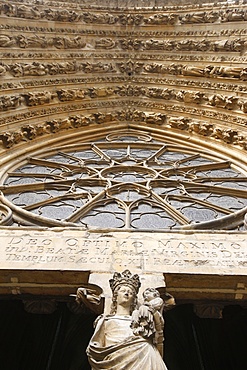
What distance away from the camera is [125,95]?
1154 cm

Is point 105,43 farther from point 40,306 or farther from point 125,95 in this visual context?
point 40,306

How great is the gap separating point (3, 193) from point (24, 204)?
1.56ft

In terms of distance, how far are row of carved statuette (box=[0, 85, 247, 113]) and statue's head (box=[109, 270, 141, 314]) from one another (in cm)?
576

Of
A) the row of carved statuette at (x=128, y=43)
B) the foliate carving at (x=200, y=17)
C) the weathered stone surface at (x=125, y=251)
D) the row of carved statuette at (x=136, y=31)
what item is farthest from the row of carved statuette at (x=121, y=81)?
the weathered stone surface at (x=125, y=251)

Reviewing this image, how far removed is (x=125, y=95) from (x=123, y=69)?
93 centimetres

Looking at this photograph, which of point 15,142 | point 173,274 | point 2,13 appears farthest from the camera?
point 2,13

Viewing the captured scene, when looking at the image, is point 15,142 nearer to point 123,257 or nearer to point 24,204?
point 24,204

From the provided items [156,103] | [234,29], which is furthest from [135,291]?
[234,29]

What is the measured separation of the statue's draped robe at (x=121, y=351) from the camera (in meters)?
3.04

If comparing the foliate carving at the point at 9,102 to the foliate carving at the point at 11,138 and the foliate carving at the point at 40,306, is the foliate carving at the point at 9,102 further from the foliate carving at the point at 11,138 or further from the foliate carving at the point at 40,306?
the foliate carving at the point at 40,306

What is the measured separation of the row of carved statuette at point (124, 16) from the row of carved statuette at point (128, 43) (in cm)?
64

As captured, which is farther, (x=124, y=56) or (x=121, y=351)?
(x=124, y=56)

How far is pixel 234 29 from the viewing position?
429 inches

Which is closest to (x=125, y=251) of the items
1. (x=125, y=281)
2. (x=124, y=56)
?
(x=125, y=281)
